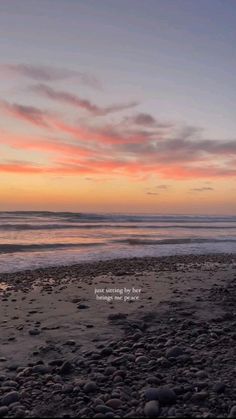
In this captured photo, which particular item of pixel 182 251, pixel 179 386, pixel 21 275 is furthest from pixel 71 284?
pixel 182 251

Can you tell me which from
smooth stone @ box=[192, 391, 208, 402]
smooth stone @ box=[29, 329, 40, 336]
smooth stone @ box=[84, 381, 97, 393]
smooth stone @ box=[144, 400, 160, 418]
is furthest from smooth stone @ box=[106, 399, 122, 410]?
smooth stone @ box=[29, 329, 40, 336]

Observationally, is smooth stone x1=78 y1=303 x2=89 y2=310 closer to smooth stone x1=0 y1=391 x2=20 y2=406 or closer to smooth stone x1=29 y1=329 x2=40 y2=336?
smooth stone x1=29 y1=329 x2=40 y2=336

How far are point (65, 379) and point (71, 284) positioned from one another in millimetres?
8013

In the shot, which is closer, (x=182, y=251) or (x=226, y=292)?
(x=226, y=292)

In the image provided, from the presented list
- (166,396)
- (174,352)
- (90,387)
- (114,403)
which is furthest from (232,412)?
(174,352)

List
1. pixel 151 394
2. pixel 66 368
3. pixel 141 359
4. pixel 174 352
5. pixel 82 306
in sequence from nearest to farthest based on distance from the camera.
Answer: pixel 151 394
pixel 66 368
pixel 141 359
pixel 174 352
pixel 82 306

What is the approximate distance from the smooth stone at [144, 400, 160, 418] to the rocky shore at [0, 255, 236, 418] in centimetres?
1

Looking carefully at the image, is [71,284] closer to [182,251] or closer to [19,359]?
[19,359]

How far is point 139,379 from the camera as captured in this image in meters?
5.42

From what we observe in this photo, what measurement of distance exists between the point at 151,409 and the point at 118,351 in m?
2.18

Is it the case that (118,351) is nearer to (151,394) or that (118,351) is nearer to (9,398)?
(151,394)

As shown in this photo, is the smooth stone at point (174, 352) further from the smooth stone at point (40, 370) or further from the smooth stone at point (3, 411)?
the smooth stone at point (3, 411)

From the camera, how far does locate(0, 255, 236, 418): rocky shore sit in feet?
15.4

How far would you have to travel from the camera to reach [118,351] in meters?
6.56
